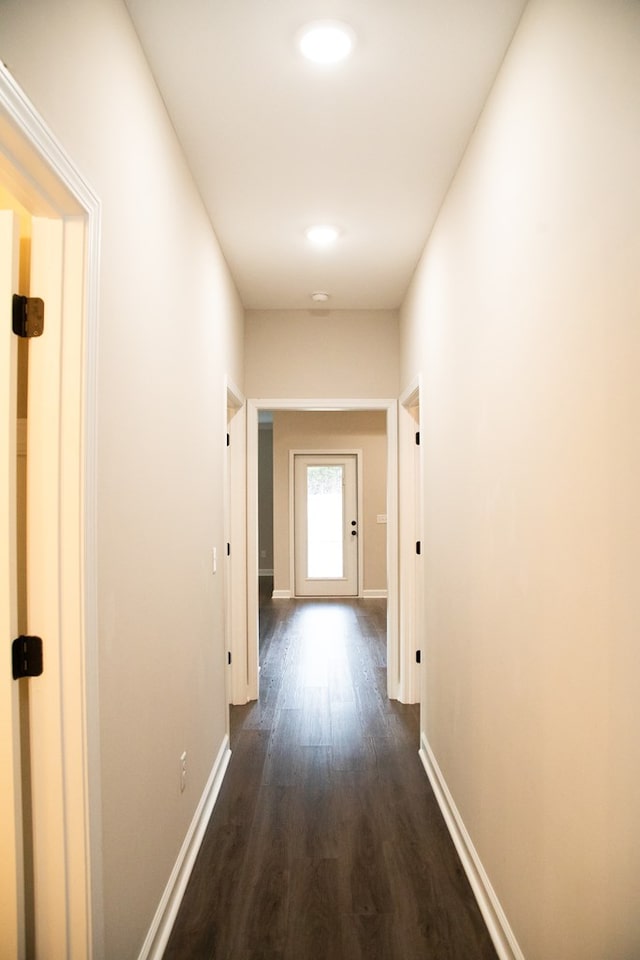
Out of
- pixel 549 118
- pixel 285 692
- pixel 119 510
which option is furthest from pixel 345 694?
pixel 549 118

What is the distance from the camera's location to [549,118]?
4.67 feet

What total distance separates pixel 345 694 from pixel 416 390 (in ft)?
7.12

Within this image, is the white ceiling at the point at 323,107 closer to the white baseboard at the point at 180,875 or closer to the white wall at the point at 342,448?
the white baseboard at the point at 180,875

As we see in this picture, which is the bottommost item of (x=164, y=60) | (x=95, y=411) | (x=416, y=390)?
(x=95, y=411)

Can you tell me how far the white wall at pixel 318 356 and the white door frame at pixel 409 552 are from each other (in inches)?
14.2

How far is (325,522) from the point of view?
27.0 ft

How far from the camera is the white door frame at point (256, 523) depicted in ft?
13.6

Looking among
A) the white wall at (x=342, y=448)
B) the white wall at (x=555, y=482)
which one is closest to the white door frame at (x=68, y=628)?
the white wall at (x=555, y=482)

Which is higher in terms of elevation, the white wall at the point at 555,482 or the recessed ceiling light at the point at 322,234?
the recessed ceiling light at the point at 322,234

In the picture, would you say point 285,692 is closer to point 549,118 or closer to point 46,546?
point 46,546

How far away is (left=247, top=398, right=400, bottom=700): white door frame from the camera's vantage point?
13.6 ft

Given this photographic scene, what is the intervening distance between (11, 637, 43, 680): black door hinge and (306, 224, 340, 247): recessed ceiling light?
2.42 meters

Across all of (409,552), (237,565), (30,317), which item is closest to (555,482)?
(30,317)

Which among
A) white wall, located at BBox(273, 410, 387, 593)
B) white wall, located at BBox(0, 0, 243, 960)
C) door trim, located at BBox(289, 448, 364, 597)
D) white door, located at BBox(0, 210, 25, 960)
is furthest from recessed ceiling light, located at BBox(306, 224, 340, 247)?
door trim, located at BBox(289, 448, 364, 597)
